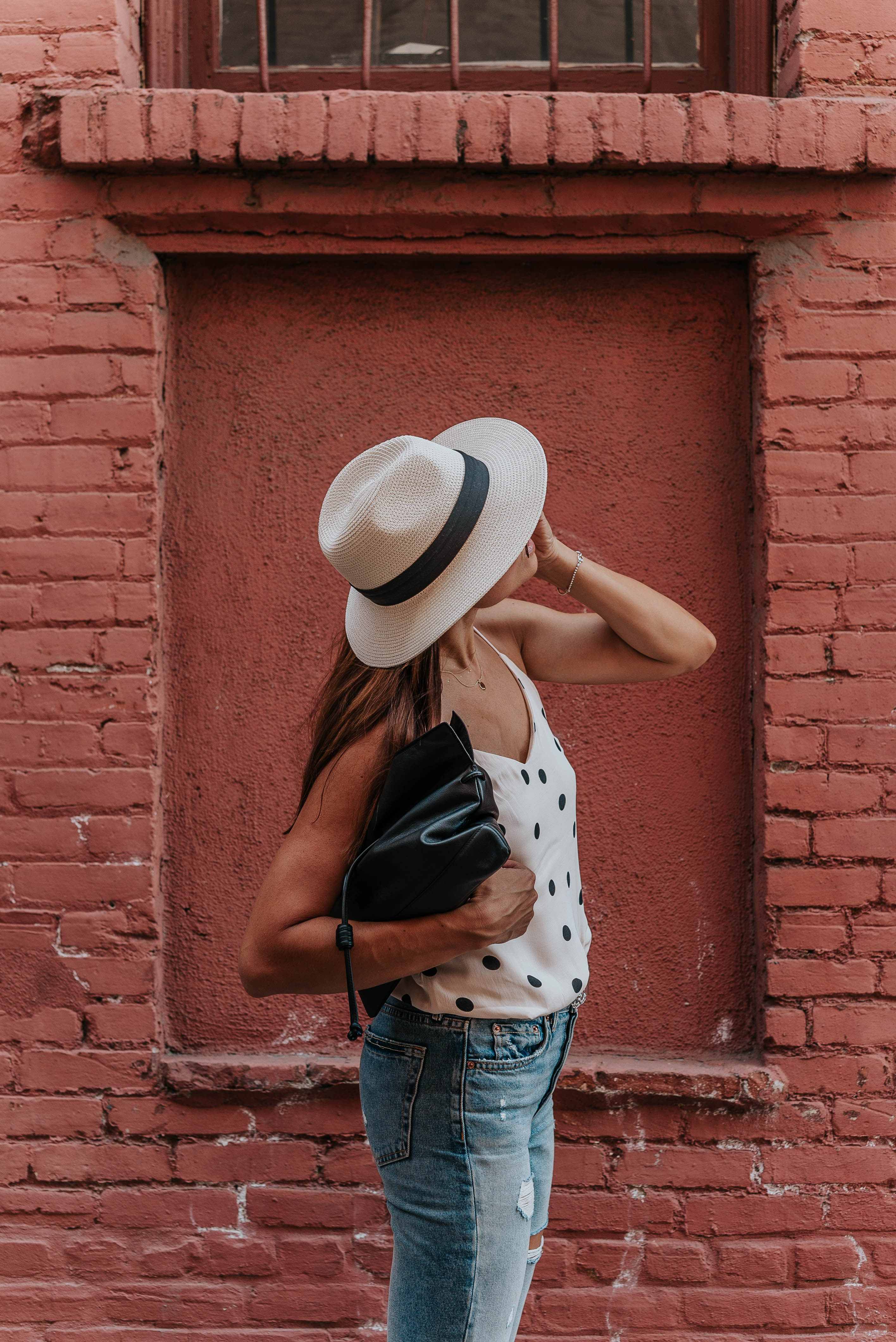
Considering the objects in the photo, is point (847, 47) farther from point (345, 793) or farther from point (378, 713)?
point (345, 793)

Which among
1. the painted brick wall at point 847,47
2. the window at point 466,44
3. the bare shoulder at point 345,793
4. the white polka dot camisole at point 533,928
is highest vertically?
the window at point 466,44

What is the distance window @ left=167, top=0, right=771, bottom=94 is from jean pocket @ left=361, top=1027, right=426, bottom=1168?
2.46 meters

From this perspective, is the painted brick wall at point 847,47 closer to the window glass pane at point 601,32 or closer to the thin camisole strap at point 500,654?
the window glass pane at point 601,32

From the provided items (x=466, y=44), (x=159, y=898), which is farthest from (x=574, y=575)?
(x=466, y=44)

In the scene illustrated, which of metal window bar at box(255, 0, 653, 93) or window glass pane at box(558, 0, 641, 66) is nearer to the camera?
metal window bar at box(255, 0, 653, 93)

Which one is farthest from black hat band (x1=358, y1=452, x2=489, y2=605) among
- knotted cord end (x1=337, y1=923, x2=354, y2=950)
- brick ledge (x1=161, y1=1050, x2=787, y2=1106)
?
brick ledge (x1=161, y1=1050, x2=787, y2=1106)

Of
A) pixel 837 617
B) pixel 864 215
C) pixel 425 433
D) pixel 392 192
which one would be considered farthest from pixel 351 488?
pixel 864 215

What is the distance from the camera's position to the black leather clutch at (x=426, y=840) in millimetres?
1418

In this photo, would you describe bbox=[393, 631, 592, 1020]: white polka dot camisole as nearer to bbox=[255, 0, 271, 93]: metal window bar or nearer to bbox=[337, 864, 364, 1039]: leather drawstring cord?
bbox=[337, 864, 364, 1039]: leather drawstring cord

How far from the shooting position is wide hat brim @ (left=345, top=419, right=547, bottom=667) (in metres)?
1.54

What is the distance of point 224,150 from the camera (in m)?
2.40

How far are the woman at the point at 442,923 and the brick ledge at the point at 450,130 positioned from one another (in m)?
1.13

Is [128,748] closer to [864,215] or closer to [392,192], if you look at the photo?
[392,192]

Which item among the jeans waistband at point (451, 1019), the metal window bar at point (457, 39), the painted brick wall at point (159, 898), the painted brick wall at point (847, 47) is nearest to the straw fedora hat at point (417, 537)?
the jeans waistband at point (451, 1019)
